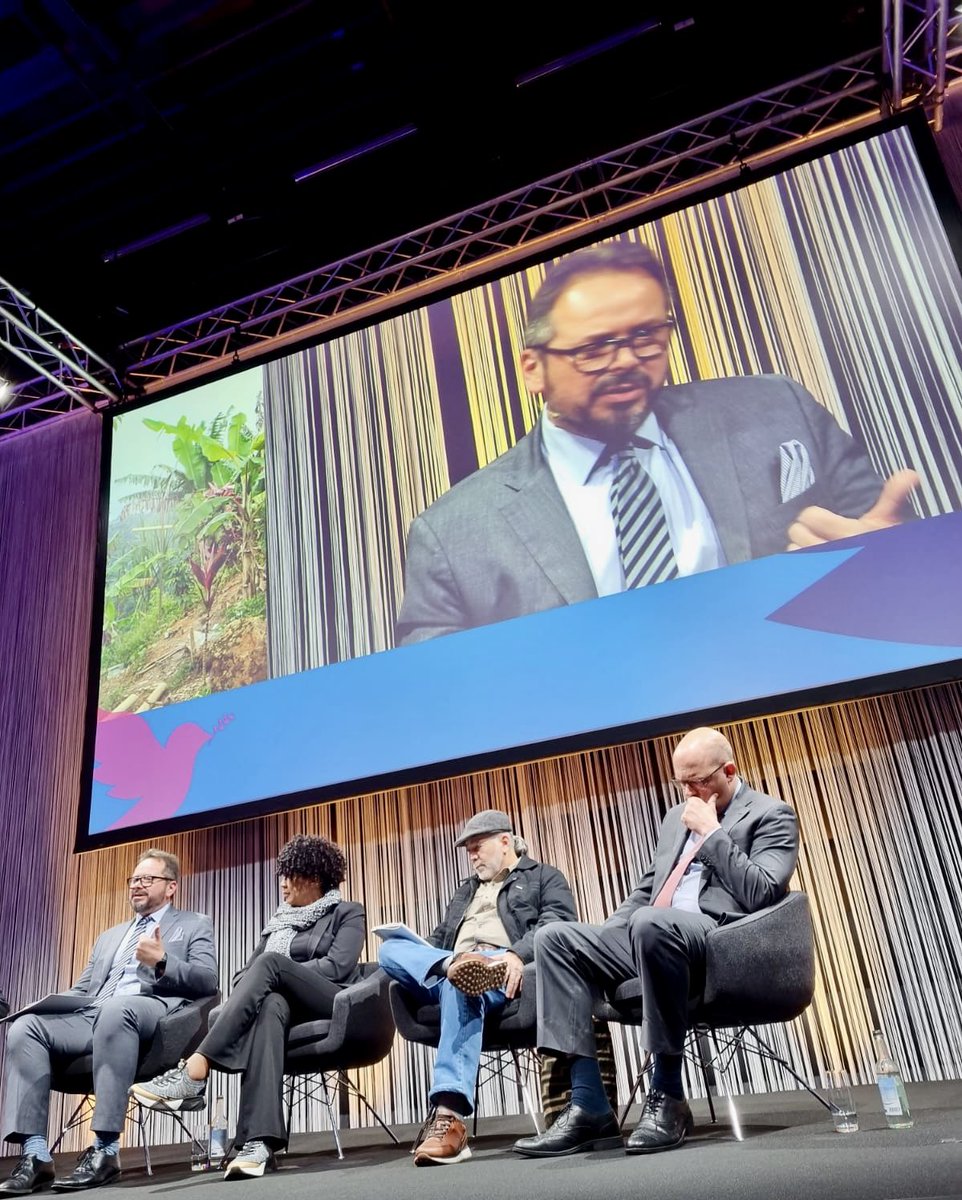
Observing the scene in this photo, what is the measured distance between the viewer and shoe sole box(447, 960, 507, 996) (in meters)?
2.59

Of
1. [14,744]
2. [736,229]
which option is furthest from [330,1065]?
[736,229]

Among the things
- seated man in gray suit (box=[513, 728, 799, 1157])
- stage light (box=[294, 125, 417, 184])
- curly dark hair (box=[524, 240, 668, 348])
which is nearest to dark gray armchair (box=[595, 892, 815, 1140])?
seated man in gray suit (box=[513, 728, 799, 1157])

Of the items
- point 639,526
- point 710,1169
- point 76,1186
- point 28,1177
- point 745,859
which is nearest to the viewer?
point 710,1169

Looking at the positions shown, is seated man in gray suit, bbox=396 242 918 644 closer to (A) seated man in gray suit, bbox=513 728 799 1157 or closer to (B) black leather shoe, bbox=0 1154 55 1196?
(A) seated man in gray suit, bbox=513 728 799 1157

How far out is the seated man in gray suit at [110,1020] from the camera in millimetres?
2836

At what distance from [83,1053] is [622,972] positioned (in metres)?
1.84

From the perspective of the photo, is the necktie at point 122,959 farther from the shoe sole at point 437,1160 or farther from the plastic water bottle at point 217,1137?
the shoe sole at point 437,1160

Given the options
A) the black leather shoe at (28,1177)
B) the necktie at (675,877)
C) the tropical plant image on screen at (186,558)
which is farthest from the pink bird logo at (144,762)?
the necktie at (675,877)

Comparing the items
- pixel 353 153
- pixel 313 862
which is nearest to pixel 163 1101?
pixel 313 862

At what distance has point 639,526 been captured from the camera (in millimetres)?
4109

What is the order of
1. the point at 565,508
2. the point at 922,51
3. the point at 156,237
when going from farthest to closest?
the point at 156,237 < the point at 922,51 < the point at 565,508

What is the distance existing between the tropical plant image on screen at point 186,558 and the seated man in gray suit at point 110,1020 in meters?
1.34

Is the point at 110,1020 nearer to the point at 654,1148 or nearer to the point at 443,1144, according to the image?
the point at 443,1144

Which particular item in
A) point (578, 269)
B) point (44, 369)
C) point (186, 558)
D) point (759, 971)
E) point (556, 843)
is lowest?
point (759, 971)
